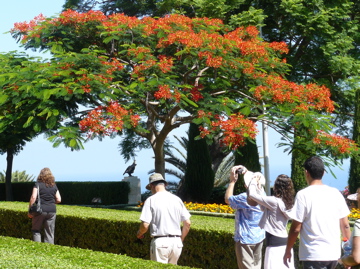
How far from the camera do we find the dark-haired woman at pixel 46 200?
1042 cm

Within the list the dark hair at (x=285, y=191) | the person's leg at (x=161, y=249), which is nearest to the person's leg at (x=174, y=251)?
the person's leg at (x=161, y=249)

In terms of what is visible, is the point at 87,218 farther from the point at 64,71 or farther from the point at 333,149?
the point at 333,149

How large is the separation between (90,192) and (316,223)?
2382cm

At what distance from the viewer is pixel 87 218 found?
1211 centimetres

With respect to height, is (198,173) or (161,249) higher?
(198,173)

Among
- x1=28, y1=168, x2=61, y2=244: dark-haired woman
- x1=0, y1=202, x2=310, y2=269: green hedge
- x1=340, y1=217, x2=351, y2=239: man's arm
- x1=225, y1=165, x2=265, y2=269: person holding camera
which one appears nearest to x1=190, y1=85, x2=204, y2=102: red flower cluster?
x1=0, y1=202, x2=310, y2=269: green hedge

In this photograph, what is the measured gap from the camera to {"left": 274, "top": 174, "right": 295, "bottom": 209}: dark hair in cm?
611

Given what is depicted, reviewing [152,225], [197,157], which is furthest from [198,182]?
[152,225]

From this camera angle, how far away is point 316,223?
5.20m

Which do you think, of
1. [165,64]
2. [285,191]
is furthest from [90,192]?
[285,191]

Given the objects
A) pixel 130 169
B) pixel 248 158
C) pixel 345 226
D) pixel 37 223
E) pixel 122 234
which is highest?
pixel 248 158

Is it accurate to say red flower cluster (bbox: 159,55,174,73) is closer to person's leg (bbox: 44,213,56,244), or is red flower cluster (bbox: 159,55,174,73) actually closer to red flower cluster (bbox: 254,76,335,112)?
red flower cluster (bbox: 254,76,335,112)

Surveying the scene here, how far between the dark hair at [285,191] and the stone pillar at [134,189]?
836 inches

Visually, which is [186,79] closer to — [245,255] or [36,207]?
[36,207]
